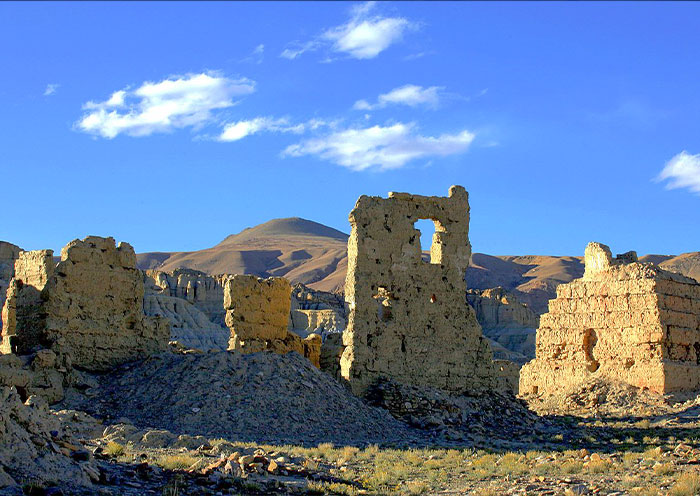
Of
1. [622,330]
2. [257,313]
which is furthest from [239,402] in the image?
[622,330]

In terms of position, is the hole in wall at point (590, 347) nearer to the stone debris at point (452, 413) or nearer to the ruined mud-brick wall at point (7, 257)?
the stone debris at point (452, 413)

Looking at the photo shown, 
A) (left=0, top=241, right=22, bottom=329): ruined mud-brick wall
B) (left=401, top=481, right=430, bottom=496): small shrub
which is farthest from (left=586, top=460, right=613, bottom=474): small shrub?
(left=0, top=241, right=22, bottom=329): ruined mud-brick wall

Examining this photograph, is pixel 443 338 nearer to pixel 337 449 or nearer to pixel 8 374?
pixel 337 449

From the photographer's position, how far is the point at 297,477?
12.6 m

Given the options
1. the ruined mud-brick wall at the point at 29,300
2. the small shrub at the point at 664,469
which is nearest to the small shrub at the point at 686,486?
the small shrub at the point at 664,469

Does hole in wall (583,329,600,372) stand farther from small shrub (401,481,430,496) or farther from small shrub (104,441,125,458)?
small shrub (104,441,125,458)

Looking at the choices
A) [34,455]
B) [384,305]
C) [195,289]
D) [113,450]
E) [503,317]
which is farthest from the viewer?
[503,317]

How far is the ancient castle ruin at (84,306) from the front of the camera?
66.3ft

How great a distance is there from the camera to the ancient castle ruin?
20203 mm

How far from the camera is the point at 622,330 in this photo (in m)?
26.6

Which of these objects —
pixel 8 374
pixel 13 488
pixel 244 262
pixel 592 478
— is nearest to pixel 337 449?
pixel 592 478

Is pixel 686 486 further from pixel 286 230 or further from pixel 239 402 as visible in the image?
pixel 286 230

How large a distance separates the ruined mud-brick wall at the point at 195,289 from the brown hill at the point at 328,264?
38194 mm

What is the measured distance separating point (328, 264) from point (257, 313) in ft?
341
